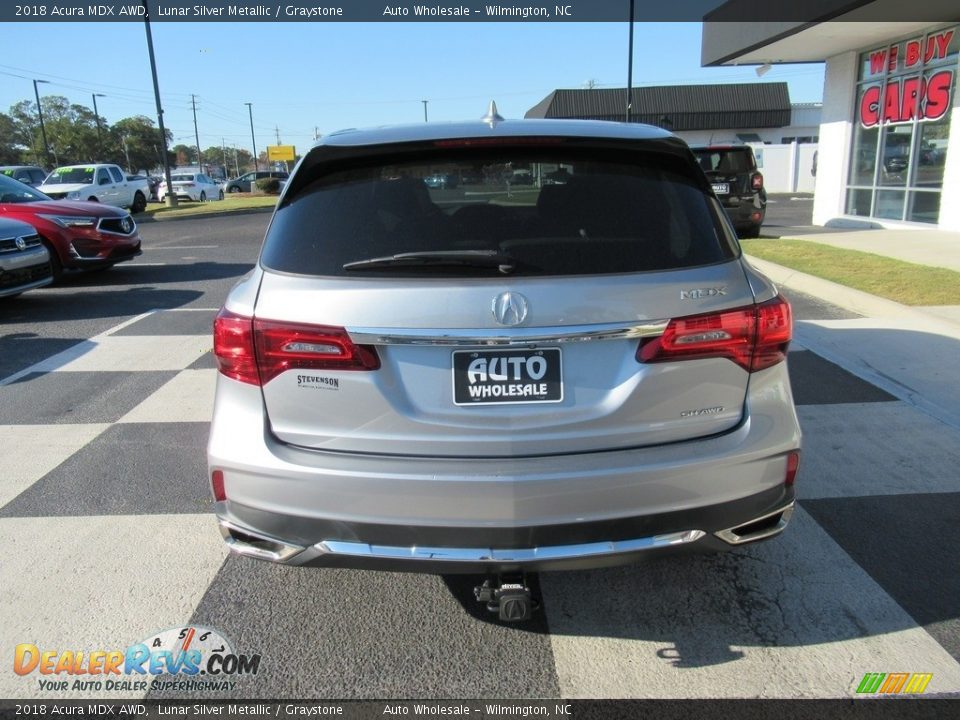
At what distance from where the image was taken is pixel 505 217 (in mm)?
2502

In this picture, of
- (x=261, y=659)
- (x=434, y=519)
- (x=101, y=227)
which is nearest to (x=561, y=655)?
(x=434, y=519)

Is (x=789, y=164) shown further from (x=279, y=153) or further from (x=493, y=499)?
(x=279, y=153)

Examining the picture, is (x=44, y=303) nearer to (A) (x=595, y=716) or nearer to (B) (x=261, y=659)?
(B) (x=261, y=659)

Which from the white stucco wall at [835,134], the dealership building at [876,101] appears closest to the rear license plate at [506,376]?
the dealership building at [876,101]

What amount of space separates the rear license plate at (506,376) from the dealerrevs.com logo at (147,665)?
4.16ft

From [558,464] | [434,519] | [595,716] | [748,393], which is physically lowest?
[595,716]

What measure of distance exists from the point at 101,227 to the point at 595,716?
10.3 meters

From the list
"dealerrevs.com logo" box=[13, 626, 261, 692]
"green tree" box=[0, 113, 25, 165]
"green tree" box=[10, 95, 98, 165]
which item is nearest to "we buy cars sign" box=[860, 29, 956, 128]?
"dealerrevs.com logo" box=[13, 626, 261, 692]

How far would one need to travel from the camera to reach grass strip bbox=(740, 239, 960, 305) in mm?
8109

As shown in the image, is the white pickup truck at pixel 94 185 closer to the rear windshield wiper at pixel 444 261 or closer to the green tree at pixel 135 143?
the rear windshield wiper at pixel 444 261

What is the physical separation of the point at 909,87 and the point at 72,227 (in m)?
15.8

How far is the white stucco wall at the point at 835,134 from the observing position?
57.6 feet

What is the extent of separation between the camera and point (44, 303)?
9.25 m

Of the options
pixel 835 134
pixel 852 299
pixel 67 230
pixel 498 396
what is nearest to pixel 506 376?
pixel 498 396
